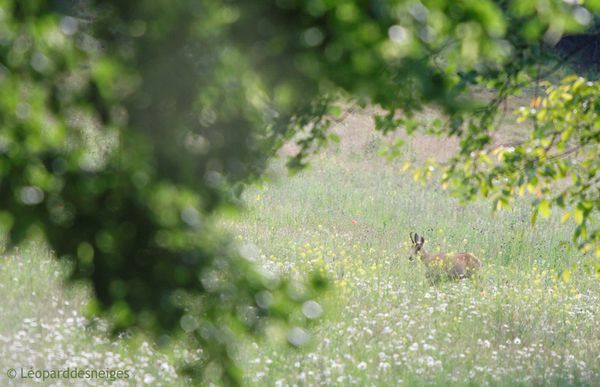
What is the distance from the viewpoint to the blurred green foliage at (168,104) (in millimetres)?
2494

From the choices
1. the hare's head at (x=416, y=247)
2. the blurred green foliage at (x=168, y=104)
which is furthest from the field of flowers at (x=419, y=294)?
the blurred green foliage at (x=168, y=104)

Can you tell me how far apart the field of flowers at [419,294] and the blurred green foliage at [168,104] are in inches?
26.9

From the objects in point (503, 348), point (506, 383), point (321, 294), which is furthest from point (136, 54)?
point (503, 348)

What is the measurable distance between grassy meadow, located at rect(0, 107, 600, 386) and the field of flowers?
0.08ft

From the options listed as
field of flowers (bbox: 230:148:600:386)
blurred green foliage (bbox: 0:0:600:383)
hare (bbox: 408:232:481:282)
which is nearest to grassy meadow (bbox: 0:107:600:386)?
field of flowers (bbox: 230:148:600:386)

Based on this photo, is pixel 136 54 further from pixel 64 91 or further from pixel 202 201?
pixel 202 201

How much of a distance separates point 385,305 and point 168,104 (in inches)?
335

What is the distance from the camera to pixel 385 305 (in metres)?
10.9

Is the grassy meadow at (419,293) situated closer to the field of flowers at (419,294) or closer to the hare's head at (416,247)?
the field of flowers at (419,294)

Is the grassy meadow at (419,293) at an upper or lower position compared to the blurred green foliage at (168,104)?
lower

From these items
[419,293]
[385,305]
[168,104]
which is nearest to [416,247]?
[419,293]

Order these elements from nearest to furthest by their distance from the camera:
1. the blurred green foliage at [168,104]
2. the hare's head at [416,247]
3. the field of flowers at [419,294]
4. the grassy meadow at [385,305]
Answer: the blurred green foliage at [168,104]
the grassy meadow at [385,305]
the field of flowers at [419,294]
the hare's head at [416,247]

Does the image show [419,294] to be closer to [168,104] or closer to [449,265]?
[449,265]

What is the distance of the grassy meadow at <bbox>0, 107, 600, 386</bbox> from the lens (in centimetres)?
844
